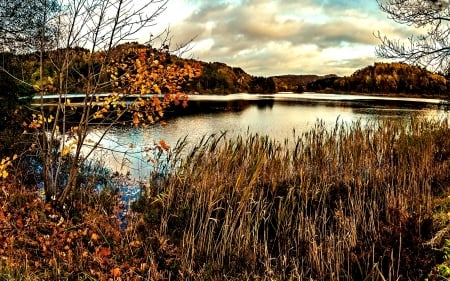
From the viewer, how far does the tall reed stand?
458 cm

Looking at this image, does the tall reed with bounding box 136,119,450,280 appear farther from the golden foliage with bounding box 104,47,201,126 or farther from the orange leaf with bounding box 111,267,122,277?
the golden foliage with bounding box 104,47,201,126

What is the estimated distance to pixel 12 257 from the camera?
457 centimetres

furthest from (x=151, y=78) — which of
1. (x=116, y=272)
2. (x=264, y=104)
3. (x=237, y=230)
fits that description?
(x=264, y=104)

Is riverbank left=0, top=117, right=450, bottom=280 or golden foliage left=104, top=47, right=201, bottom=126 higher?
golden foliage left=104, top=47, right=201, bottom=126

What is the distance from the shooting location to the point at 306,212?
547cm

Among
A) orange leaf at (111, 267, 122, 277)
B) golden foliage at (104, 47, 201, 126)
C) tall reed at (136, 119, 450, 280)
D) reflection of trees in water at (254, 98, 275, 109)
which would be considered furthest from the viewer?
reflection of trees in water at (254, 98, 275, 109)

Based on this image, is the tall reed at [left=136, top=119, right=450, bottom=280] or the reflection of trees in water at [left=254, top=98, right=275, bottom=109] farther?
the reflection of trees in water at [left=254, top=98, right=275, bottom=109]

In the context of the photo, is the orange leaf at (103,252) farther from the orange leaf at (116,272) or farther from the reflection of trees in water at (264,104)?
the reflection of trees in water at (264,104)

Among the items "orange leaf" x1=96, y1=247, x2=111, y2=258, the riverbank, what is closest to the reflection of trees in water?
the riverbank

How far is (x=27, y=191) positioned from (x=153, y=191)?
7.29ft

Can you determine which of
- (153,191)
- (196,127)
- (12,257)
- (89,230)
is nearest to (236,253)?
(89,230)

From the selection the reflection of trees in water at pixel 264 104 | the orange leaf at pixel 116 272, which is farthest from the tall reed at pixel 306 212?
the reflection of trees in water at pixel 264 104

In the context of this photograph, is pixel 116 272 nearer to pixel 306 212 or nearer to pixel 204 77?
pixel 306 212

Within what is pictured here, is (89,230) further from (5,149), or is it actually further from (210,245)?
(5,149)
